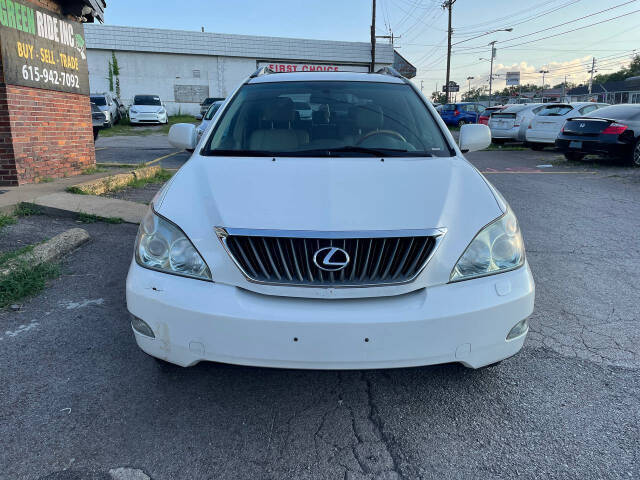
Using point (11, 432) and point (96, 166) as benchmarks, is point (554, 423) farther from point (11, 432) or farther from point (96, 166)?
point (96, 166)

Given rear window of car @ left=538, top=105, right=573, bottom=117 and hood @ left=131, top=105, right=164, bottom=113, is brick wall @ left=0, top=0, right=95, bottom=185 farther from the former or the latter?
hood @ left=131, top=105, right=164, bottom=113

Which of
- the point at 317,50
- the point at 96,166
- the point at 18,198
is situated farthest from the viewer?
the point at 317,50

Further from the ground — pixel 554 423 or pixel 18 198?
pixel 18 198

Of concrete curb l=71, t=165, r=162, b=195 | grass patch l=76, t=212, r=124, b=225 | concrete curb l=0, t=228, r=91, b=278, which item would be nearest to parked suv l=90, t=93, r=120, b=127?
concrete curb l=71, t=165, r=162, b=195

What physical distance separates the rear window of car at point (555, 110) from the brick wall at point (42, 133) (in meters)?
12.8

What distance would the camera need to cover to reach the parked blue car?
98.4 ft

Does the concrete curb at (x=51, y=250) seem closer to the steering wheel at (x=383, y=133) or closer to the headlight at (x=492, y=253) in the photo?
the steering wheel at (x=383, y=133)

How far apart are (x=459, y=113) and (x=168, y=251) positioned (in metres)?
30.2

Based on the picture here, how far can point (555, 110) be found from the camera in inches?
594

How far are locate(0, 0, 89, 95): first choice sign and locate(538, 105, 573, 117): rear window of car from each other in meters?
12.8

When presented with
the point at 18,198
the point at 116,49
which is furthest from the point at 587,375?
the point at 116,49

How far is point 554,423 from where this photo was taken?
7.55 feet

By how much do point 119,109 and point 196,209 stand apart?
29072 mm

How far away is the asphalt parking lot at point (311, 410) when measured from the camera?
6.68 feet
